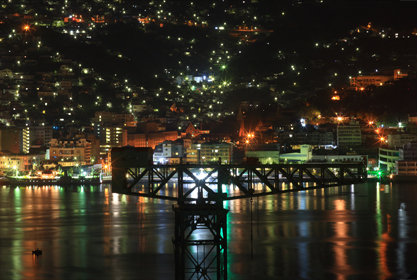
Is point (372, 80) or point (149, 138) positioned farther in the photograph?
point (372, 80)

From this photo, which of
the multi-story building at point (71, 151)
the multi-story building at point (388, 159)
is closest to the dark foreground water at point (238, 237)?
the multi-story building at point (388, 159)

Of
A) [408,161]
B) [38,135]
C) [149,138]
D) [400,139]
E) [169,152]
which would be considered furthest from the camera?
[149,138]

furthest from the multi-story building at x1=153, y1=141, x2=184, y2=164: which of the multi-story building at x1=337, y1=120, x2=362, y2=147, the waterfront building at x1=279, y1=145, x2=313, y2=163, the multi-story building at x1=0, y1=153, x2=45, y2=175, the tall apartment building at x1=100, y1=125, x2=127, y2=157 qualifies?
the multi-story building at x1=337, y1=120, x2=362, y2=147

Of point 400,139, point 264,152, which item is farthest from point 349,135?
point 264,152

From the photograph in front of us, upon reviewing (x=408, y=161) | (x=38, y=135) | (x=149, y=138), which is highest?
(x=38, y=135)

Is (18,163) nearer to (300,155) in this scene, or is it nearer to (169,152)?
(169,152)

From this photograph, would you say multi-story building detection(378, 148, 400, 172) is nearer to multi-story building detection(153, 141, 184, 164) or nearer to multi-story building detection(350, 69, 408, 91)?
multi-story building detection(153, 141, 184, 164)

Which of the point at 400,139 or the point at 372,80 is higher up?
the point at 372,80

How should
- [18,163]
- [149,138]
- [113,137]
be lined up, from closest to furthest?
1. [18,163]
2. [113,137]
3. [149,138]
